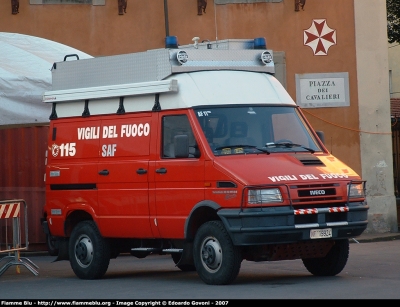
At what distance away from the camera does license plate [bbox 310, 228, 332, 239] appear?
10945mm

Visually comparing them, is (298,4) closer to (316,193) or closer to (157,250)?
(157,250)

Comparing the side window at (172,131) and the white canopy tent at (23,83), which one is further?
the white canopy tent at (23,83)

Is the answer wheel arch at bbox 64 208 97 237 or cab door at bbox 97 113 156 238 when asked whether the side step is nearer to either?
cab door at bbox 97 113 156 238

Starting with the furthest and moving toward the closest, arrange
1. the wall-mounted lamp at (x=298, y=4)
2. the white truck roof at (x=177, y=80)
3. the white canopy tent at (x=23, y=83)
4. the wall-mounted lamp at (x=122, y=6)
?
the wall-mounted lamp at (x=298, y=4)
the wall-mounted lamp at (x=122, y=6)
the white canopy tent at (x=23, y=83)
the white truck roof at (x=177, y=80)

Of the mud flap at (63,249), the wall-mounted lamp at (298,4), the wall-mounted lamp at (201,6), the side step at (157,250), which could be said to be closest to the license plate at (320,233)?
the side step at (157,250)

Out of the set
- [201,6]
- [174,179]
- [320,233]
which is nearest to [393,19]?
Result: [201,6]

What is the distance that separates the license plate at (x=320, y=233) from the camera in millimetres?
10945

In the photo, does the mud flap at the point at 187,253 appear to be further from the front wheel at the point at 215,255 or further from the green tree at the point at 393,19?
the green tree at the point at 393,19

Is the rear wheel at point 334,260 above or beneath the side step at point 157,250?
beneath

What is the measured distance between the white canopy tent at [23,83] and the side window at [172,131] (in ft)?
17.1

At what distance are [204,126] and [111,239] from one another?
238 cm

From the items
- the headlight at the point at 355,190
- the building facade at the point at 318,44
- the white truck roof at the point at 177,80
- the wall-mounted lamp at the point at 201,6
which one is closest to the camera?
the headlight at the point at 355,190

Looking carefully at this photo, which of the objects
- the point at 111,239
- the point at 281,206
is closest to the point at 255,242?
the point at 281,206

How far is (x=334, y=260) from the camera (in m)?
11.9
